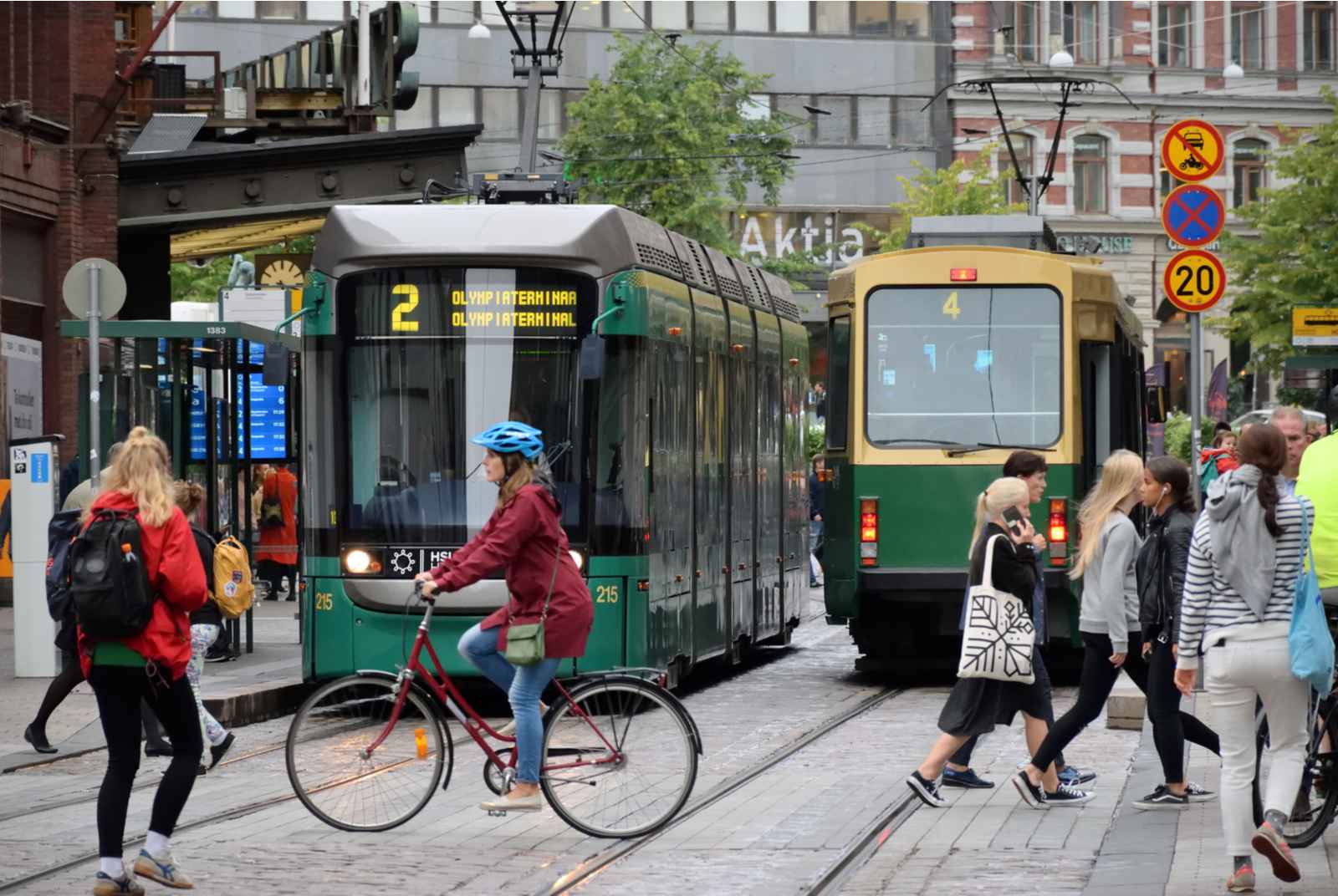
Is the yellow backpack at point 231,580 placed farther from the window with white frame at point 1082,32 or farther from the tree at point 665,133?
the window with white frame at point 1082,32

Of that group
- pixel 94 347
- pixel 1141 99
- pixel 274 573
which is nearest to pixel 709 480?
pixel 94 347

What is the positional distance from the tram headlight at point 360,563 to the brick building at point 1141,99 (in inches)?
2026

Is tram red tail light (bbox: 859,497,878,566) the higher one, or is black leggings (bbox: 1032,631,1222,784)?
tram red tail light (bbox: 859,497,878,566)

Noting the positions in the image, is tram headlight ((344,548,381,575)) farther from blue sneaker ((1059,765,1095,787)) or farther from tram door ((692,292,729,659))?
blue sneaker ((1059,765,1095,787))

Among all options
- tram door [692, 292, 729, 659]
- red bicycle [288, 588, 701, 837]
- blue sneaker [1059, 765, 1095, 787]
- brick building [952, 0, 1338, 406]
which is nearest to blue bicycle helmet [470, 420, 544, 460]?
red bicycle [288, 588, 701, 837]

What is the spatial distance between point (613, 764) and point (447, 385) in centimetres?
492

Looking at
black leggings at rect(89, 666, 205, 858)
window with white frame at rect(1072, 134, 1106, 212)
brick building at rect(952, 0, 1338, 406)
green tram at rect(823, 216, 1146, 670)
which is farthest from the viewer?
window with white frame at rect(1072, 134, 1106, 212)

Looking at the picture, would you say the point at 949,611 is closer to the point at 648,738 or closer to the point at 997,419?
the point at 997,419

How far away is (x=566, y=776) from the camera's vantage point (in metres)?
9.59

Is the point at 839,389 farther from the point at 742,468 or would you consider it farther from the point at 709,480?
the point at 709,480

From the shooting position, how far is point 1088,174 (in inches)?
2586

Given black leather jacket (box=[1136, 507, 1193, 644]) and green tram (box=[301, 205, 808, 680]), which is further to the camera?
green tram (box=[301, 205, 808, 680])

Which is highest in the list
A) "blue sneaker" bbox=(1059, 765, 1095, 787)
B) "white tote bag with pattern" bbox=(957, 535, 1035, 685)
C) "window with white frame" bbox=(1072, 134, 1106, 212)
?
"window with white frame" bbox=(1072, 134, 1106, 212)

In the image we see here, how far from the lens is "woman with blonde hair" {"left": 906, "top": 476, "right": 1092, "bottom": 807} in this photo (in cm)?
1032
